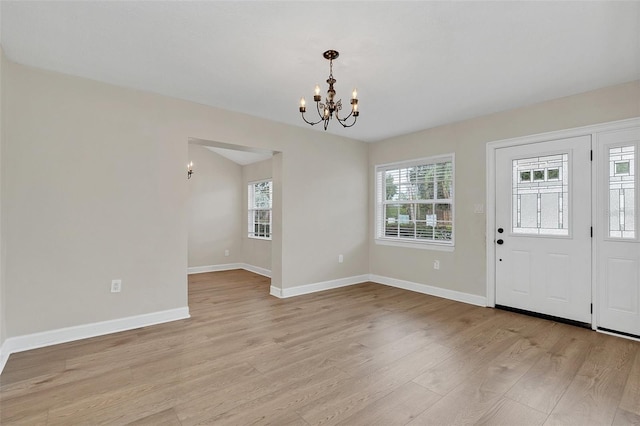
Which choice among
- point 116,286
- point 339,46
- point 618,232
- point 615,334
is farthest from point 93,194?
point 615,334

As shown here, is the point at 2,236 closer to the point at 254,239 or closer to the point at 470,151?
the point at 254,239

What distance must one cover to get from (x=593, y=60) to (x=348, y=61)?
212cm

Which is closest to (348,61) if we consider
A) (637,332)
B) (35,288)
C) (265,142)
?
(265,142)

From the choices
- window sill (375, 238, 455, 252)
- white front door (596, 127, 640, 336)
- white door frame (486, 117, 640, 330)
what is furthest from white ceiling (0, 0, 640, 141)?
window sill (375, 238, 455, 252)

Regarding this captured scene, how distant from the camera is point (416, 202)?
514 centimetres

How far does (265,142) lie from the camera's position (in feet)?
14.5

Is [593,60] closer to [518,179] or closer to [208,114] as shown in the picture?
[518,179]

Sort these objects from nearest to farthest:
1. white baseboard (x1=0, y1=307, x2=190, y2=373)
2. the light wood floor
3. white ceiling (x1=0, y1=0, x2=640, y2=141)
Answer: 1. the light wood floor
2. white ceiling (x1=0, y1=0, x2=640, y2=141)
3. white baseboard (x1=0, y1=307, x2=190, y2=373)

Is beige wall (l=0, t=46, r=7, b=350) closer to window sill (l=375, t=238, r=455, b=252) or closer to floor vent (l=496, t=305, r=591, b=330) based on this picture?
window sill (l=375, t=238, r=455, b=252)

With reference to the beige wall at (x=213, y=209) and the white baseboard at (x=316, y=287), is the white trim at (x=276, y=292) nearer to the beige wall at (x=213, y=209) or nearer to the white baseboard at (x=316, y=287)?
the white baseboard at (x=316, y=287)

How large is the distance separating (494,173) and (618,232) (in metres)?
1.39

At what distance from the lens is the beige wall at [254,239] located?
6480mm

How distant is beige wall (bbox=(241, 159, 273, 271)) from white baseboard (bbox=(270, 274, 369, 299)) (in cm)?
165

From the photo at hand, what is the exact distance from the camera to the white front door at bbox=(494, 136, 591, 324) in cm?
344
